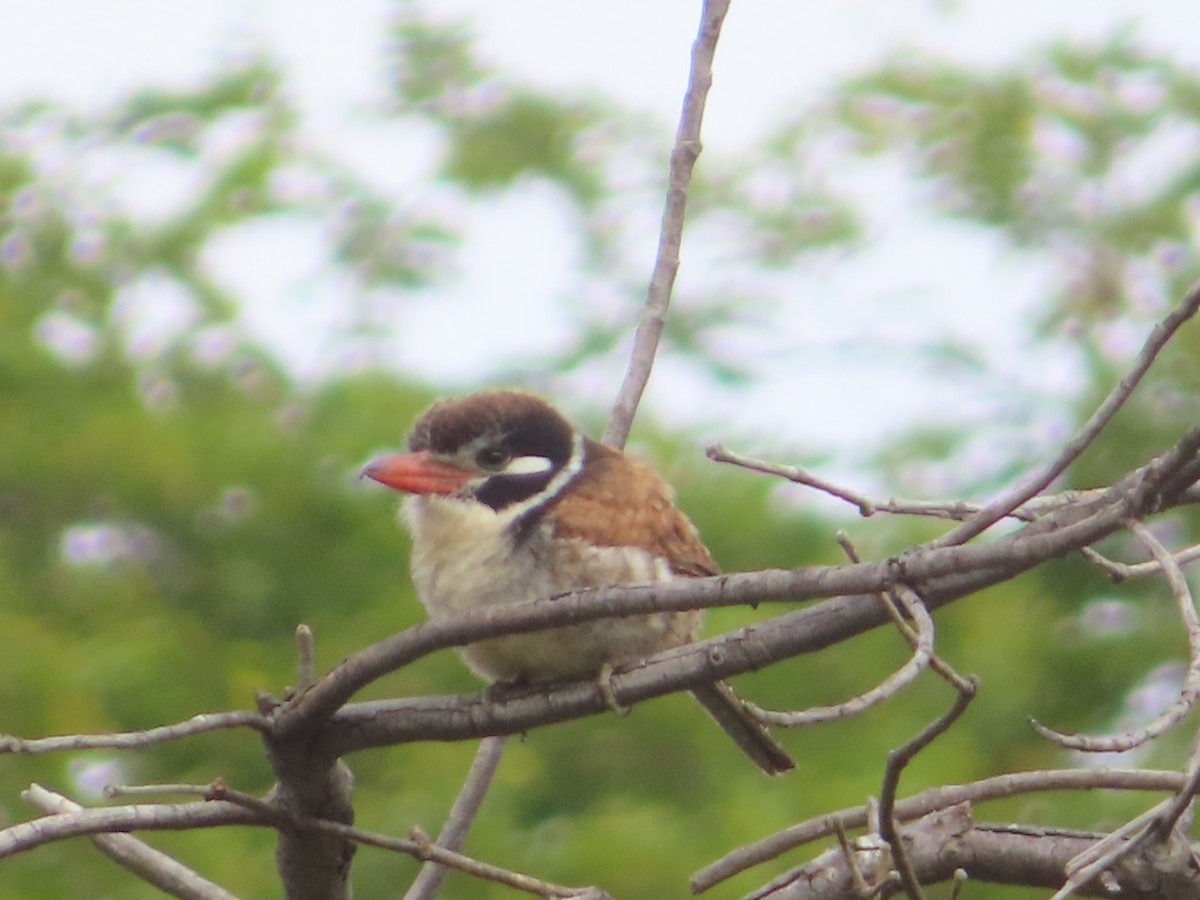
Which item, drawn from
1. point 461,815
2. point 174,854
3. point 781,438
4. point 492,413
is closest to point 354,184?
Answer: point 781,438

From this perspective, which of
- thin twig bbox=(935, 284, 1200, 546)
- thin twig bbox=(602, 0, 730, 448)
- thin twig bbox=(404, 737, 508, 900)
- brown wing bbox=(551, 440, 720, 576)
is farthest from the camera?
brown wing bbox=(551, 440, 720, 576)

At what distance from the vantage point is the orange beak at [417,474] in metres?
3.40

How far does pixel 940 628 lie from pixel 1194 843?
377 cm

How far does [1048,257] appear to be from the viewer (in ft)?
27.7

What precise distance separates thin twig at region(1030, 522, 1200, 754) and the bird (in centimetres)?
120

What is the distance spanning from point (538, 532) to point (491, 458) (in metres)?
0.35

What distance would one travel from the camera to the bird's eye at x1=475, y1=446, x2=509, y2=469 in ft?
11.6

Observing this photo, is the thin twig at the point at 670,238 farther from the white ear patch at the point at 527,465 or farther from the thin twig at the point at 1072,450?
the thin twig at the point at 1072,450

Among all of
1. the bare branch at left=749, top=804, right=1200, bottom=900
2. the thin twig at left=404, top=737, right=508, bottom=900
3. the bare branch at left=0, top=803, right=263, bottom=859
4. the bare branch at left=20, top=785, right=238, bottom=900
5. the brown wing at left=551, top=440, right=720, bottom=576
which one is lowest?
the bare branch at left=749, top=804, right=1200, bottom=900

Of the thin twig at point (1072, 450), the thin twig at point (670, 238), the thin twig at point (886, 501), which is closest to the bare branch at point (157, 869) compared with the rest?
the thin twig at point (886, 501)

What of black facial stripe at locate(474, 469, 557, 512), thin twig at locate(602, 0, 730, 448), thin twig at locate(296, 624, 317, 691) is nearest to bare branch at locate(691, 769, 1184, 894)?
thin twig at locate(296, 624, 317, 691)

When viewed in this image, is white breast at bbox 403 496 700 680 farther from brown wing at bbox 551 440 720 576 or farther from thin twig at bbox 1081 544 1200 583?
thin twig at bbox 1081 544 1200 583

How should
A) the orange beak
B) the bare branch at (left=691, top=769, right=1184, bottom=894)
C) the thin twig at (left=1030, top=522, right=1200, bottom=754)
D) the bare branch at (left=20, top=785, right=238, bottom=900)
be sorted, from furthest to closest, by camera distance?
the orange beak < the bare branch at (left=20, top=785, right=238, bottom=900) < the bare branch at (left=691, top=769, right=1184, bottom=894) < the thin twig at (left=1030, top=522, right=1200, bottom=754)

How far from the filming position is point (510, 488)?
346 cm
